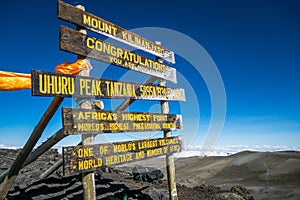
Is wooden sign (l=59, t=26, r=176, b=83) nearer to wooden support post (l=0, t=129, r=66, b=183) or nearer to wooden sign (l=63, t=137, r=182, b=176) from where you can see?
wooden support post (l=0, t=129, r=66, b=183)

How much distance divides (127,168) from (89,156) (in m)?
9.39

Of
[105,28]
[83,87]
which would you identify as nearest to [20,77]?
[83,87]

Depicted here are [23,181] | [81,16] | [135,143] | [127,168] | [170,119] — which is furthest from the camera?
[127,168]

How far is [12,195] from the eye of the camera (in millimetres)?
7031

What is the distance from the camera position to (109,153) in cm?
462

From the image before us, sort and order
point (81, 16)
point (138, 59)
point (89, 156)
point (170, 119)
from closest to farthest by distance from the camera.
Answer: point (89, 156) → point (81, 16) → point (138, 59) → point (170, 119)

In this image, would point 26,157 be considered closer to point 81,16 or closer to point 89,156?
point 89,156

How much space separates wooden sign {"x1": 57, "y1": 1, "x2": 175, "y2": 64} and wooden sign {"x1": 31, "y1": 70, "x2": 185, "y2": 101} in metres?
1.01

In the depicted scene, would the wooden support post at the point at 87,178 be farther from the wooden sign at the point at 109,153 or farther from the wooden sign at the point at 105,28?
the wooden sign at the point at 105,28

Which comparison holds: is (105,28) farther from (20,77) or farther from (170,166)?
(170,166)

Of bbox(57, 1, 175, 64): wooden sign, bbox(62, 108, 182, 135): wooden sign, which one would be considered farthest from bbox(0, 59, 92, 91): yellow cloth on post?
bbox(57, 1, 175, 64): wooden sign

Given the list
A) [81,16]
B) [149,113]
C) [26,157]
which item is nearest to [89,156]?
[26,157]

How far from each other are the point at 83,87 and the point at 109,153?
51.2 inches

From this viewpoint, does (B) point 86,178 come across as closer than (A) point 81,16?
Yes
